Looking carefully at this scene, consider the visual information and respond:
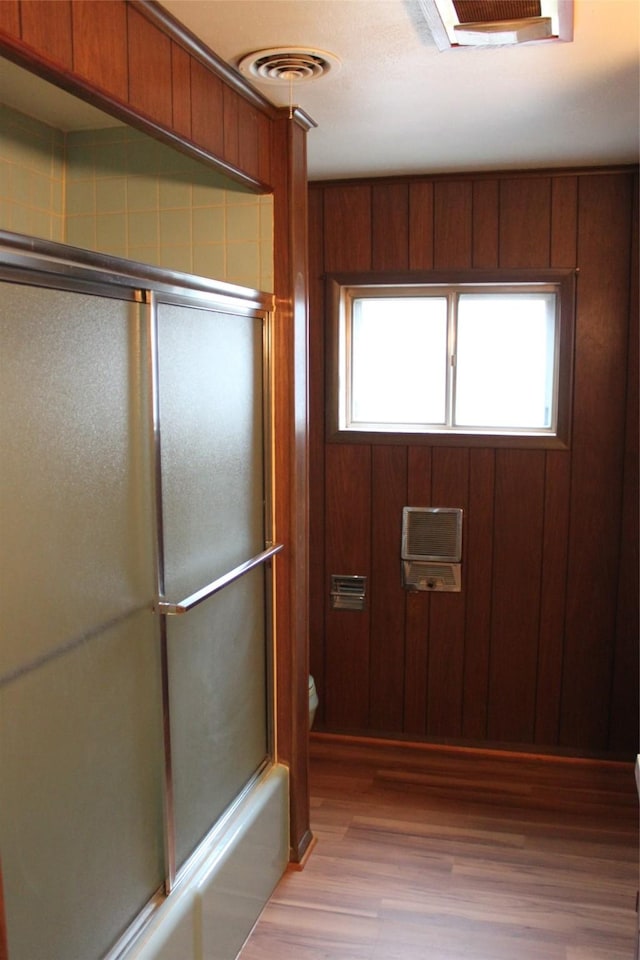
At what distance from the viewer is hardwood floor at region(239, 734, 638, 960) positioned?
2.49m

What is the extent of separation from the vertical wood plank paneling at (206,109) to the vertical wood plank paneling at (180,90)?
3 centimetres

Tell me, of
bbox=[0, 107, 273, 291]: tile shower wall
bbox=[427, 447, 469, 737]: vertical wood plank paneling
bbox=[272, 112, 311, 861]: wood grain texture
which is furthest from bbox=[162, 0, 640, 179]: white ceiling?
bbox=[427, 447, 469, 737]: vertical wood plank paneling

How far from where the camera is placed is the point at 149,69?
1849mm

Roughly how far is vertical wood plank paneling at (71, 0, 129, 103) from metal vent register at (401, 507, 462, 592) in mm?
2221

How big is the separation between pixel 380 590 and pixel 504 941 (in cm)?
150

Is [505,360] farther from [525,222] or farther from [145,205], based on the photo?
[145,205]

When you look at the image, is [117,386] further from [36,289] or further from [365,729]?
[365,729]

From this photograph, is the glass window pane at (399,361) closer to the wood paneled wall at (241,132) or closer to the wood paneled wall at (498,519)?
the wood paneled wall at (498,519)

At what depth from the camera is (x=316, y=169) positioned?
134 inches

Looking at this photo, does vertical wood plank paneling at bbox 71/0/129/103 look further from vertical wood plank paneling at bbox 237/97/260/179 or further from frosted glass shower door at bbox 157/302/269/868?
vertical wood plank paneling at bbox 237/97/260/179

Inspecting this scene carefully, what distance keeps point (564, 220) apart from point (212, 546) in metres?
1.99

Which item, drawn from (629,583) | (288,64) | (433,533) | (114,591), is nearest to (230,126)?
(288,64)

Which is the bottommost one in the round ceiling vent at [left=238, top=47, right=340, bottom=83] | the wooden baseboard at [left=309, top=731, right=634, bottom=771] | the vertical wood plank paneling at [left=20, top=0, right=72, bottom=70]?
the wooden baseboard at [left=309, top=731, right=634, bottom=771]

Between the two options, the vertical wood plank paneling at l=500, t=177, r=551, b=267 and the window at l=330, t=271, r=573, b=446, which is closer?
the vertical wood plank paneling at l=500, t=177, r=551, b=267
